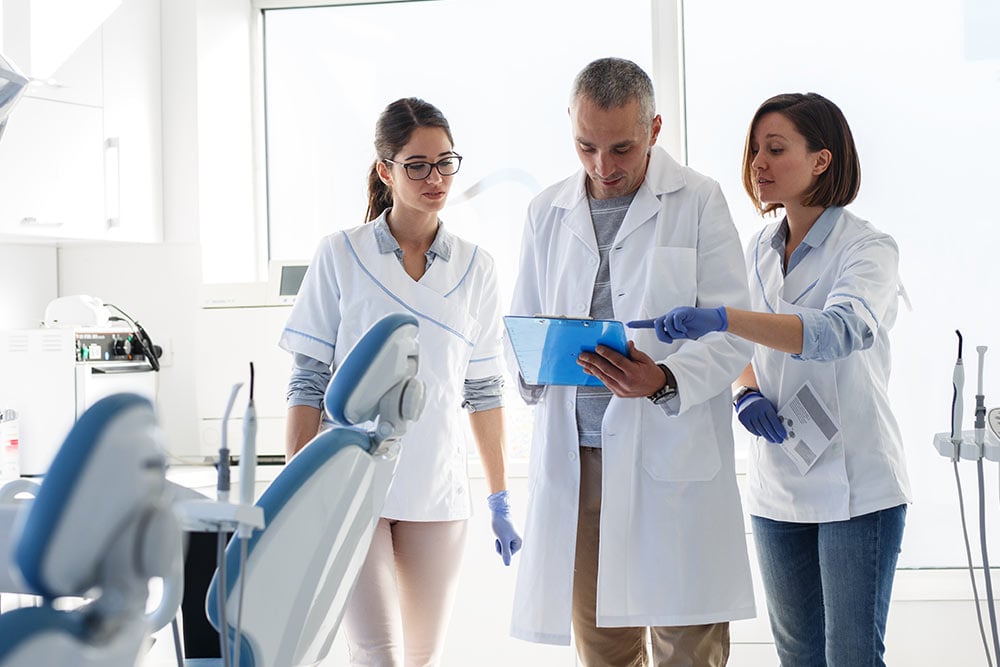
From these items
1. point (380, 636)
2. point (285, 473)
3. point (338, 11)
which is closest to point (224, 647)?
point (285, 473)

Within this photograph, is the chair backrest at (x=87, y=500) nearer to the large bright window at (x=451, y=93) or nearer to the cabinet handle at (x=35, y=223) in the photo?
the cabinet handle at (x=35, y=223)

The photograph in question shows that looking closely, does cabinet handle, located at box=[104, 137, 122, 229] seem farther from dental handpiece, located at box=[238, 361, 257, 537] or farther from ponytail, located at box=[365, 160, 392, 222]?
dental handpiece, located at box=[238, 361, 257, 537]

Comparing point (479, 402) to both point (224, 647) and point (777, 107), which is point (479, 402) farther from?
point (224, 647)

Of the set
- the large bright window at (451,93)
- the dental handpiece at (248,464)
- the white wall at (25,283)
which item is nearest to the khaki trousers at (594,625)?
the dental handpiece at (248,464)

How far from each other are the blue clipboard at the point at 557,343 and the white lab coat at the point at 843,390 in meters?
0.39

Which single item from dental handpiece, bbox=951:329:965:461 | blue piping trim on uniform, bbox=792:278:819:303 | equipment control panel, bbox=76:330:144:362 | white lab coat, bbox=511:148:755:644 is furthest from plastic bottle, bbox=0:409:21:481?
dental handpiece, bbox=951:329:965:461

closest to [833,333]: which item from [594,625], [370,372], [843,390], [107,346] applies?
[843,390]

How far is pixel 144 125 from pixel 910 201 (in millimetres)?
2393

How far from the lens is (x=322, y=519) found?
1.04 meters

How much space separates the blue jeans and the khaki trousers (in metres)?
0.16

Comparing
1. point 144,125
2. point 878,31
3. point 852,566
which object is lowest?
point 852,566

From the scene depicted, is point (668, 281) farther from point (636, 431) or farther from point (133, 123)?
point (133, 123)

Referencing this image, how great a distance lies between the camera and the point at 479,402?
6.96 ft

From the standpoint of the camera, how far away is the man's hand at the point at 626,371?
163cm
